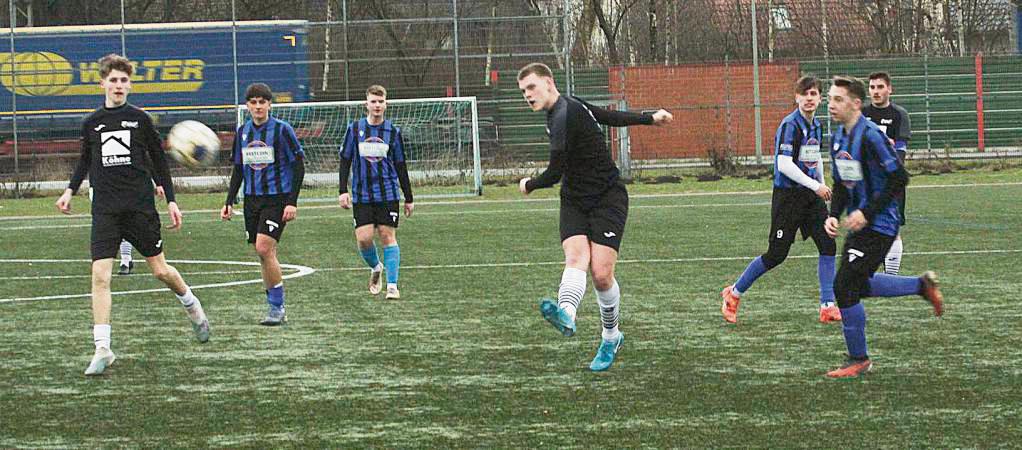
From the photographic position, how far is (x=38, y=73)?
35000 mm

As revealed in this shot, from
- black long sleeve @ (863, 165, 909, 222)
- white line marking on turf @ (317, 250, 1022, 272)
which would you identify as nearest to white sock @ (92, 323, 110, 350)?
black long sleeve @ (863, 165, 909, 222)

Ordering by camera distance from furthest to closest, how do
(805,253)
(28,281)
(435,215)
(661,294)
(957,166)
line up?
(957,166), (435,215), (805,253), (28,281), (661,294)

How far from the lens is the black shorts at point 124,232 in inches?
343

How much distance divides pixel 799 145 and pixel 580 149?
8.77 feet

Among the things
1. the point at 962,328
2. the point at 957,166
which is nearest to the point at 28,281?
the point at 962,328

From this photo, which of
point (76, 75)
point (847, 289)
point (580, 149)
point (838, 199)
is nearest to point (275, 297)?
point (580, 149)

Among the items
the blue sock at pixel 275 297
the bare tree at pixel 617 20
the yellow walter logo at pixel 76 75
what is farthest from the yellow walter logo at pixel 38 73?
the blue sock at pixel 275 297

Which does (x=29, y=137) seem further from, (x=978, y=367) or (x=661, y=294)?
(x=978, y=367)

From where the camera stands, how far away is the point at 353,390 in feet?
25.3

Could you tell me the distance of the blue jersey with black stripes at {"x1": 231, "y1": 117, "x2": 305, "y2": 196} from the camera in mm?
10812

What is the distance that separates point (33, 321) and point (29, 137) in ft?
82.6

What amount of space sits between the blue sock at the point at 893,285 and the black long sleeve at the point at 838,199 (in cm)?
42

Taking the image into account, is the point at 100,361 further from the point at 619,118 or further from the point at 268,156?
the point at 619,118

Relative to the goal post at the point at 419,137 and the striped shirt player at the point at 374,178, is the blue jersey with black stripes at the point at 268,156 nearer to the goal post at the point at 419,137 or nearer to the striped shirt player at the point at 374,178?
the striped shirt player at the point at 374,178
